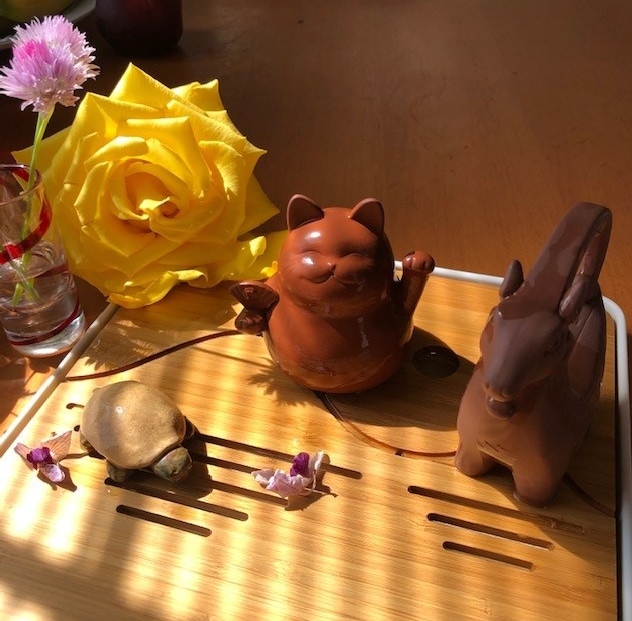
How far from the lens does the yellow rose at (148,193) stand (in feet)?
1.87

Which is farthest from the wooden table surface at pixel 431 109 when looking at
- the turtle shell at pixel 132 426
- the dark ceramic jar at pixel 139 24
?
the turtle shell at pixel 132 426

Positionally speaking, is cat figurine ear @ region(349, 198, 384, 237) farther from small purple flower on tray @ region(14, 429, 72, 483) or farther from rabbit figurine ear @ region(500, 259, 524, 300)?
small purple flower on tray @ region(14, 429, 72, 483)

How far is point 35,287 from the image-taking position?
570mm

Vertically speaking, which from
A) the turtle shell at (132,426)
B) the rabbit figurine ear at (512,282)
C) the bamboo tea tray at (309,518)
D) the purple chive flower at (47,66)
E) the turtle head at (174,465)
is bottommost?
the bamboo tea tray at (309,518)

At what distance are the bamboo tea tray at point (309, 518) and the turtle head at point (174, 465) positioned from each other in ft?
0.05

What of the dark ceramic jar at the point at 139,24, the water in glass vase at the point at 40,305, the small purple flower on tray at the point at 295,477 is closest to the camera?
the small purple flower on tray at the point at 295,477

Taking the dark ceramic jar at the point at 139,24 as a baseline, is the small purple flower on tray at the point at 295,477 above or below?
below

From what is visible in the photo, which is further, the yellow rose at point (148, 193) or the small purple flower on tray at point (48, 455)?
the yellow rose at point (148, 193)

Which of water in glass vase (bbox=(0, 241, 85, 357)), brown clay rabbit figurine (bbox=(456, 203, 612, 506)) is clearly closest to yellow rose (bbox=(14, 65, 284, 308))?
water in glass vase (bbox=(0, 241, 85, 357))

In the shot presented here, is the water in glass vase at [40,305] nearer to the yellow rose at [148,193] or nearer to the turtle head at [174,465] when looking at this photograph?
the yellow rose at [148,193]

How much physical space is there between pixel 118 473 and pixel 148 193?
0.24 metres

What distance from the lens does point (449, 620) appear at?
39 centimetres

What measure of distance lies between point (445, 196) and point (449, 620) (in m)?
0.47

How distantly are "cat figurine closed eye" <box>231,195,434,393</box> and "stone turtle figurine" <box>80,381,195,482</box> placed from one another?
0.27ft
